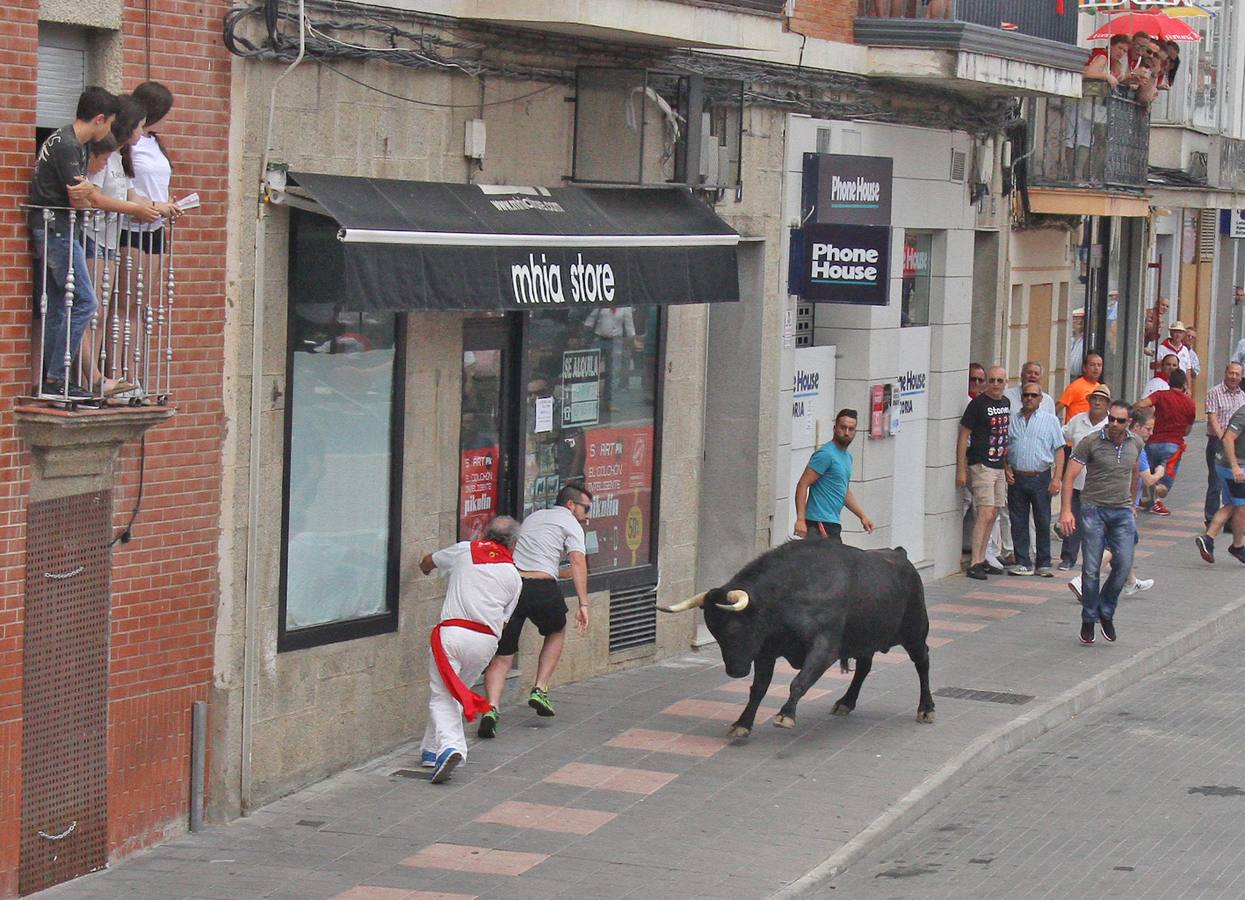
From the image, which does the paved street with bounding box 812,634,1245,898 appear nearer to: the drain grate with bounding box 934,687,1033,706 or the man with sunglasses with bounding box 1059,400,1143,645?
the drain grate with bounding box 934,687,1033,706

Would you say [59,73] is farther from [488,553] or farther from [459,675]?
[459,675]

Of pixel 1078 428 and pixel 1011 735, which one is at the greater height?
pixel 1078 428

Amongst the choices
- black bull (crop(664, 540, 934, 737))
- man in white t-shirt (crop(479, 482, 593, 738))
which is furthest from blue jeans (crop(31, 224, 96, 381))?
black bull (crop(664, 540, 934, 737))

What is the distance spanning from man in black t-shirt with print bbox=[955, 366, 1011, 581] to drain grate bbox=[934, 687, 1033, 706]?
5.23m

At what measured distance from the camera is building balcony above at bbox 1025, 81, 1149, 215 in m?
21.6

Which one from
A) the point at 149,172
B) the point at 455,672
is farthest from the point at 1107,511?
the point at 149,172

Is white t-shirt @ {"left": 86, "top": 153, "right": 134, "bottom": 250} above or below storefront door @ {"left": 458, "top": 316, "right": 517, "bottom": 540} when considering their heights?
above

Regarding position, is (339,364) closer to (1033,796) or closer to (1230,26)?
(1033,796)

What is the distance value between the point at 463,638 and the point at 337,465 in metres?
1.25

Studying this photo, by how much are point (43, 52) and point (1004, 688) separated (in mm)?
8269

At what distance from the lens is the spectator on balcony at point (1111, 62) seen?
21.9m

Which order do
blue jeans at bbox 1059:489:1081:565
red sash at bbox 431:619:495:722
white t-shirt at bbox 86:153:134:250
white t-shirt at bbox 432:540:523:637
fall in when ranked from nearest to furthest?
white t-shirt at bbox 86:153:134:250 < red sash at bbox 431:619:495:722 < white t-shirt at bbox 432:540:523:637 < blue jeans at bbox 1059:489:1081:565

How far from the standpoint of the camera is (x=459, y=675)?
38.3 ft

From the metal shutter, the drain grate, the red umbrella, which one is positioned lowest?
the drain grate
